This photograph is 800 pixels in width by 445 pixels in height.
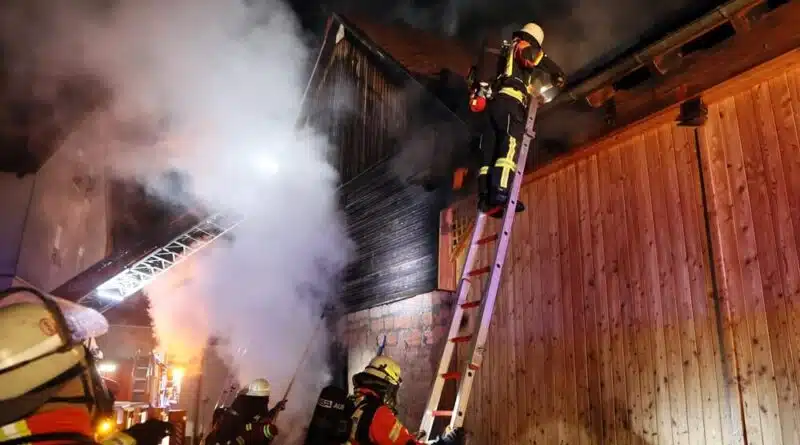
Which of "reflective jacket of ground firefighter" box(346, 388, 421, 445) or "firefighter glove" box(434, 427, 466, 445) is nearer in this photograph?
"firefighter glove" box(434, 427, 466, 445)

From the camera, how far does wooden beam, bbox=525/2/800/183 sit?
372 centimetres

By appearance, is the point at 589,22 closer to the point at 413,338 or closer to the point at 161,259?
the point at 413,338

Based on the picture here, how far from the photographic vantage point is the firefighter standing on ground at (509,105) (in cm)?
410

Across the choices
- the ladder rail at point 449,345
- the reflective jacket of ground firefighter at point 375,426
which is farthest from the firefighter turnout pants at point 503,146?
the reflective jacket of ground firefighter at point 375,426

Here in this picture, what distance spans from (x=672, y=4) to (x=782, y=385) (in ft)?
10.1

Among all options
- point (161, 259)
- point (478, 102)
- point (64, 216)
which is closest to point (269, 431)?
point (478, 102)

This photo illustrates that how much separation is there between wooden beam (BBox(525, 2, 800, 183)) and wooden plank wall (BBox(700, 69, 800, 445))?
16 centimetres

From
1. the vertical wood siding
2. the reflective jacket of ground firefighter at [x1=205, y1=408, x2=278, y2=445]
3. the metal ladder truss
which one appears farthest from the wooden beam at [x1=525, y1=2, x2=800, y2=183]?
the metal ladder truss

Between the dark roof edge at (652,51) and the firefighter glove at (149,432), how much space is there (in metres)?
4.26

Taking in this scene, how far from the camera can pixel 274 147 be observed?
38.8ft

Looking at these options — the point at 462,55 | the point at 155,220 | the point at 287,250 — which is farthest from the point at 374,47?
the point at 155,220

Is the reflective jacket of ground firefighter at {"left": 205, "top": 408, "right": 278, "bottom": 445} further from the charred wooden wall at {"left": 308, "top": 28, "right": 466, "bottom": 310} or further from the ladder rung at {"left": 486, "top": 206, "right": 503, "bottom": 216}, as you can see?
the ladder rung at {"left": 486, "top": 206, "right": 503, "bottom": 216}

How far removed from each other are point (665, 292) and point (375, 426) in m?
2.56

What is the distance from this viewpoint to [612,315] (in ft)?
15.3
